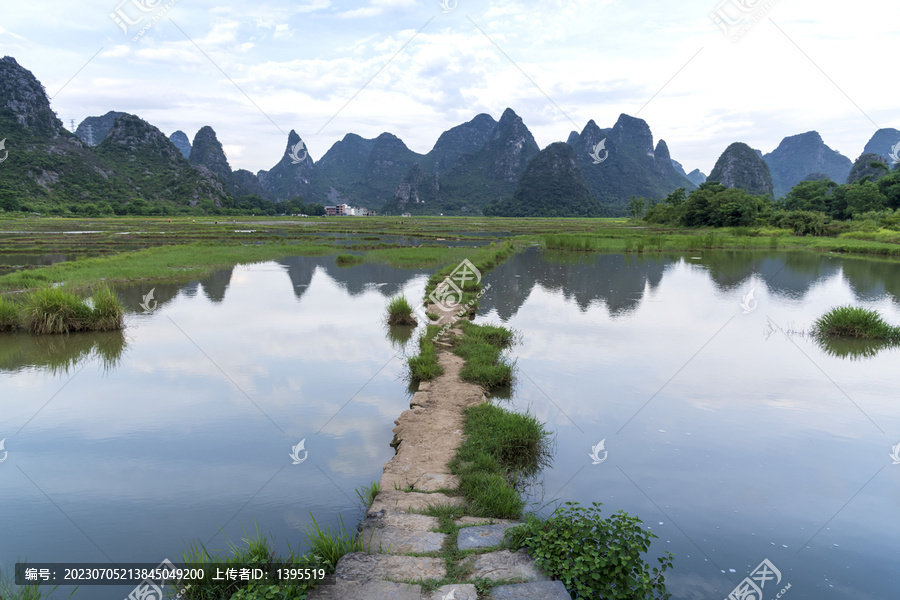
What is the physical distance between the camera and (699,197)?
38.7m

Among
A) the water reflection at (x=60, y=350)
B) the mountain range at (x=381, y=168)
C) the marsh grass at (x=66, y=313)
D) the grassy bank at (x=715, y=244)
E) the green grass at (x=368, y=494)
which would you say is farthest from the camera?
the mountain range at (x=381, y=168)

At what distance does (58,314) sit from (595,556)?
9.78 m

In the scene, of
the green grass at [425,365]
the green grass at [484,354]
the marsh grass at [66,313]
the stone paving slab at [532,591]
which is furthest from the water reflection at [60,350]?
the stone paving slab at [532,591]

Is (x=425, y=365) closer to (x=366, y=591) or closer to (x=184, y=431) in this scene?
(x=184, y=431)

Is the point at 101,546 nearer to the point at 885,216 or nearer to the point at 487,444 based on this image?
the point at 487,444

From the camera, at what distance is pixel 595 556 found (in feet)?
8.54

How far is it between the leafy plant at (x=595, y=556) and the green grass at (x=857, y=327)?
28.2ft

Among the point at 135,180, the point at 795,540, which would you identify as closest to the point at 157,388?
the point at 795,540

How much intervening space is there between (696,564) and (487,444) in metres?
1.84

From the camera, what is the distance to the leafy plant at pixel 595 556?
8.48 feet

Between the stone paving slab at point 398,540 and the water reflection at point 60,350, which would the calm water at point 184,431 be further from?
the stone paving slab at point 398,540

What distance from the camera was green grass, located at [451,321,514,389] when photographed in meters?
6.38

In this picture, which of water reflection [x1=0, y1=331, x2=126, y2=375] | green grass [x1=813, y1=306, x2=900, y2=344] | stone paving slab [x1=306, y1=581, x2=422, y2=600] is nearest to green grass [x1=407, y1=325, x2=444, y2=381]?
stone paving slab [x1=306, y1=581, x2=422, y2=600]

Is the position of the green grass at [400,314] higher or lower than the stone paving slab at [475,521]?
higher
